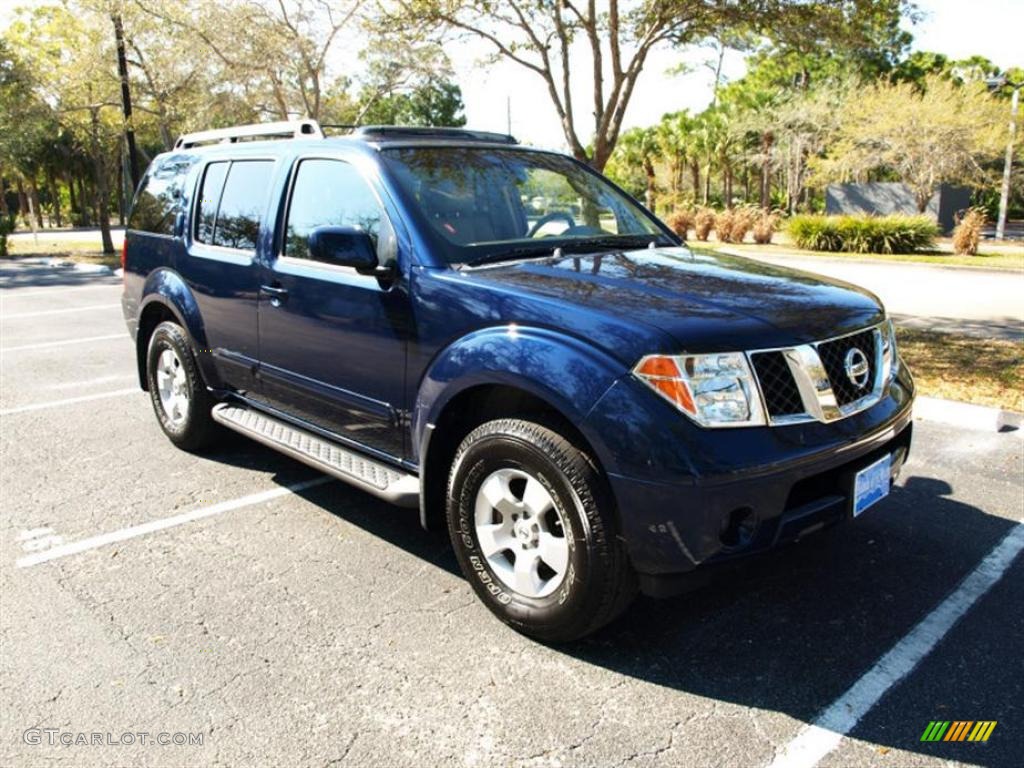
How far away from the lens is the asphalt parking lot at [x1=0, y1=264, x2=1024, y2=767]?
2543 mm

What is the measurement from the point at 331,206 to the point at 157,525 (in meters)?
1.86

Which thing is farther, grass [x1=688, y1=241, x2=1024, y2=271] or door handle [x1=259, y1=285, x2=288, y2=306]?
grass [x1=688, y1=241, x2=1024, y2=271]

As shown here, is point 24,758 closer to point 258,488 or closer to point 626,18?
point 258,488

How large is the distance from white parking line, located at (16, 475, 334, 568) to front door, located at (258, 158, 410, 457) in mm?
575

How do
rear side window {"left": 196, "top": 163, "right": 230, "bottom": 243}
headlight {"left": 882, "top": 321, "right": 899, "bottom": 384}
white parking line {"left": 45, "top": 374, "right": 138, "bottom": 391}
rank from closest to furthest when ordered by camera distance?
headlight {"left": 882, "top": 321, "right": 899, "bottom": 384} < rear side window {"left": 196, "top": 163, "right": 230, "bottom": 243} < white parking line {"left": 45, "top": 374, "right": 138, "bottom": 391}

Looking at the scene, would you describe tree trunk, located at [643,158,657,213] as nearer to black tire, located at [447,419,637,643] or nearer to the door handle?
the door handle

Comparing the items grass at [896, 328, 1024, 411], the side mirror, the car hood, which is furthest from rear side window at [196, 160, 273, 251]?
grass at [896, 328, 1024, 411]

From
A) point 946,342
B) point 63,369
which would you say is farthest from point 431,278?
point 946,342

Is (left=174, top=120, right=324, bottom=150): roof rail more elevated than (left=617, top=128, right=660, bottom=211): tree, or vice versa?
(left=617, top=128, right=660, bottom=211): tree

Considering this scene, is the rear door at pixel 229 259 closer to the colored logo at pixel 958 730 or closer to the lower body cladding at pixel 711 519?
the lower body cladding at pixel 711 519

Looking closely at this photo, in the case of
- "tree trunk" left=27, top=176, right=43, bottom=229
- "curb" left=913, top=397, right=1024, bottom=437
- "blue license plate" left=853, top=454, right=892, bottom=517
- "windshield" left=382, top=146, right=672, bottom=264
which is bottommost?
"curb" left=913, top=397, right=1024, bottom=437

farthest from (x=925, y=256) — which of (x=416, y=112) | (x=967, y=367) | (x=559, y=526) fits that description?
(x=416, y=112)

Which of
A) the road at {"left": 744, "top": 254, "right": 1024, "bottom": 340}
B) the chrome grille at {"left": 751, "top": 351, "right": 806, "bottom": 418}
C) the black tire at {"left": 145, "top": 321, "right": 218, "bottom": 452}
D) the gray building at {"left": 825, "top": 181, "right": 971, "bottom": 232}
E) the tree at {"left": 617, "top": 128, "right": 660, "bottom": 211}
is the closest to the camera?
the chrome grille at {"left": 751, "top": 351, "right": 806, "bottom": 418}

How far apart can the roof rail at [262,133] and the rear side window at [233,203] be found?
220 millimetres
